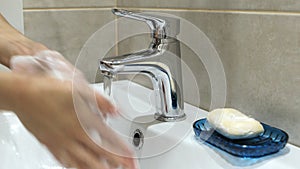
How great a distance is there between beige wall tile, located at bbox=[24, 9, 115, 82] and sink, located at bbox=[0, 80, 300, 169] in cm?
16

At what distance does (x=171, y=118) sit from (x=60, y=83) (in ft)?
1.11

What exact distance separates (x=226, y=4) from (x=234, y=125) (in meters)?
0.20

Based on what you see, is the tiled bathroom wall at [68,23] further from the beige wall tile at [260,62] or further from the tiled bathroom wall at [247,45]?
the beige wall tile at [260,62]

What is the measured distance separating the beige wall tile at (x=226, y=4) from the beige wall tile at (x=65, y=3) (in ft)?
0.25

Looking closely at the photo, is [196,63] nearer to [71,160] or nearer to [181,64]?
[181,64]

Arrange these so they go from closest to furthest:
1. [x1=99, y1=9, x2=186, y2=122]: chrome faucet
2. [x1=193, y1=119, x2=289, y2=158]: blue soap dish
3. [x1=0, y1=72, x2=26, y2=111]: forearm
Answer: [x1=0, y1=72, x2=26, y2=111]: forearm
[x1=193, y1=119, x2=289, y2=158]: blue soap dish
[x1=99, y1=9, x2=186, y2=122]: chrome faucet

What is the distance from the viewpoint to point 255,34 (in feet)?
1.74

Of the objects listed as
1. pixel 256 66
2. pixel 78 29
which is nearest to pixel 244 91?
pixel 256 66

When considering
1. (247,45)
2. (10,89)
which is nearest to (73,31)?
(247,45)

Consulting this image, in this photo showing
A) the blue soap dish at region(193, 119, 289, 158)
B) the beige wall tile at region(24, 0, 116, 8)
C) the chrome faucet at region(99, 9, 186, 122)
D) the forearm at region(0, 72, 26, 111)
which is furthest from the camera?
the beige wall tile at region(24, 0, 116, 8)

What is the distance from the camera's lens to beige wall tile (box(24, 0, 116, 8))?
74 cm

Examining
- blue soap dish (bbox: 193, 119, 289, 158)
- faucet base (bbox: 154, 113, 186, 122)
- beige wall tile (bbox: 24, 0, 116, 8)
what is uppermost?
beige wall tile (bbox: 24, 0, 116, 8)

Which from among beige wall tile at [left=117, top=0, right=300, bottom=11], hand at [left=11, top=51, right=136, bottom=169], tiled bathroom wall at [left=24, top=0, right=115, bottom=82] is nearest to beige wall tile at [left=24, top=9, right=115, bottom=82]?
tiled bathroom wall at [left=24, top=0, right=115, bottom=82]

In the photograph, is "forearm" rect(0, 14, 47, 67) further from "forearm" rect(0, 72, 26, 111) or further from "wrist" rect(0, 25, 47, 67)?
"forearm" rect(0, 72, 26, 111)
